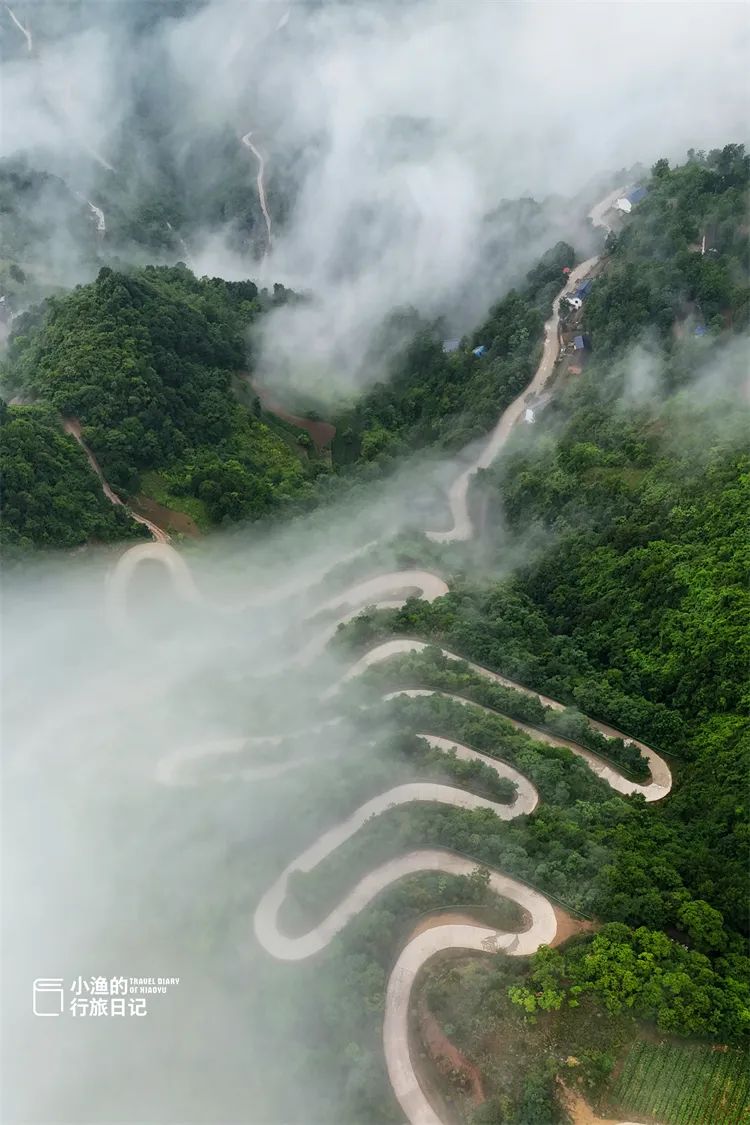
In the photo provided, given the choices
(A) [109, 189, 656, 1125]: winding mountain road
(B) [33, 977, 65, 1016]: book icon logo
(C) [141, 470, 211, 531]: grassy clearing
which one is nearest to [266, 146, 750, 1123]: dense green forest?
(A) [109, 189, 656, 1125]: winding mountain road

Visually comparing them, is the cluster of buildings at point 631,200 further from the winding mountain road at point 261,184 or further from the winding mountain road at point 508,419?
the winding mountain road at point 261,184

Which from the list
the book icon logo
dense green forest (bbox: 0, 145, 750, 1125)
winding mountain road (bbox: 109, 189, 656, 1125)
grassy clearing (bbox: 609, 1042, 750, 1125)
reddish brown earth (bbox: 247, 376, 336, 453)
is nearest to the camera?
grassy clearing (bbox: 609, 1042, 750, 1125)

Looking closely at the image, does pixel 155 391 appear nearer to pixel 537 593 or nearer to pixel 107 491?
pixel 107 491

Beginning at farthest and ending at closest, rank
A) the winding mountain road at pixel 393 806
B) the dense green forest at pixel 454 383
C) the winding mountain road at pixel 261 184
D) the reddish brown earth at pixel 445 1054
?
the winding mountain road at pixel 261 184, the dense green forest at pixel 454 383, the winding mountain road at pixel 393 806, the reddish brown earth at pixel 445 1054

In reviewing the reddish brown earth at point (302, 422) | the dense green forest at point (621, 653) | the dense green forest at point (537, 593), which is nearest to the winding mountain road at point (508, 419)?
the dense green forest at point (537, 593)

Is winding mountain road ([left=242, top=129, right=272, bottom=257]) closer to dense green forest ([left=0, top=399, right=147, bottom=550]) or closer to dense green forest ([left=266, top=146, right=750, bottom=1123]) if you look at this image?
dense green forest ([left=266, top=146, right=750, bottom=1123])

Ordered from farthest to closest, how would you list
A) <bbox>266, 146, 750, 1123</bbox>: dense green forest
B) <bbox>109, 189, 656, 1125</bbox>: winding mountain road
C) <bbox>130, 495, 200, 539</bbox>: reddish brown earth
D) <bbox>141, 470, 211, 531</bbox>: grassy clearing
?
1. <bbox>141, 470, 211, 531</bbox>: grassy clearing
2. <bbox>130, 495, 200, 539</bbox>: reddish brown earth
3. <bbox>109, 189, 656, 1125</bbox>: winding mountain road
4. <bbox>266, 146, 750, 1123</bbox>: dense green forest

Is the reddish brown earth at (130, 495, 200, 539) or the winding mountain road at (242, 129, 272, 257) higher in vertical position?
the winding mountain road at (242, 129, 272, 257)
